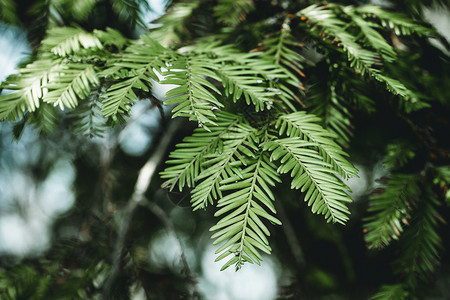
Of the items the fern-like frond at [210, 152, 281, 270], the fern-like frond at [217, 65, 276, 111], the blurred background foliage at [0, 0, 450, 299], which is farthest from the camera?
the blurred background foliage at [0, 0, 450, 299]

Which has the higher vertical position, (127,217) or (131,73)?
(131,73)

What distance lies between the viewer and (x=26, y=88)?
69cm

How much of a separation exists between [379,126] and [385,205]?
1.61 feet

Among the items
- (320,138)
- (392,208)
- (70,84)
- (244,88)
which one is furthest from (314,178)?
(70,84)

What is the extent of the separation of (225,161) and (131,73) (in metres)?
0.27

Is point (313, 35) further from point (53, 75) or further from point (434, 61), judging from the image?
point (53, 75)

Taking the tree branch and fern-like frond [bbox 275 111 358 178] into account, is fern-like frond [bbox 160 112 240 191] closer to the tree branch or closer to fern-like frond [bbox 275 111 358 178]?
fern-like frond [bbox 275 111 358 178]

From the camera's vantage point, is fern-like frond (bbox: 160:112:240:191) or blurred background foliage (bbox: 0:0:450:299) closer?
fern-like frond (bbox: 160:112:240:191)

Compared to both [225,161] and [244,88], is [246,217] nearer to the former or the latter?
[225,161]

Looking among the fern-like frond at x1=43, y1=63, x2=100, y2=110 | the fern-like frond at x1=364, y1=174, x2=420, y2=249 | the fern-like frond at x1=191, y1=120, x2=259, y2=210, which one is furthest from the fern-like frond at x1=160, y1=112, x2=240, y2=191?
the fern-like frond at x1=364, y1=174, x2=420, y2=249

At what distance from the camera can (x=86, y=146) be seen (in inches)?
62.0

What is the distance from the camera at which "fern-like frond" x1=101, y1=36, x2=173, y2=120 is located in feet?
1.82

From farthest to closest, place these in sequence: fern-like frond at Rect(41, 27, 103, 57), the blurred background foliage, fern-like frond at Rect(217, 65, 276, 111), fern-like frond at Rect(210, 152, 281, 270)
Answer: the blurred background foliage
fern-like frond at Rect(41, 27, 103, 57)
fern-like frond at Rect(217, 65, 276, 111)
fern-like frond at Rect(210, 152, 281, 270)

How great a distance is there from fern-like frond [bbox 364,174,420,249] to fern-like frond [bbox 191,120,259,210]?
0.44 metres
